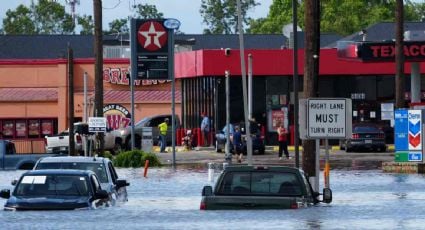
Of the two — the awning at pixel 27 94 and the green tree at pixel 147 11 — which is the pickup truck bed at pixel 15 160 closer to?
the awning at pixel 27 94

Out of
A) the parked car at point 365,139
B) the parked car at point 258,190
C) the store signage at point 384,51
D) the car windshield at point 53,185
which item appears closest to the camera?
the parked car at point 258,190

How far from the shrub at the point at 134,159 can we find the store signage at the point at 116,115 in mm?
24289

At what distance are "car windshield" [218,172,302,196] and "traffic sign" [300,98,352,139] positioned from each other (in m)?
5.89

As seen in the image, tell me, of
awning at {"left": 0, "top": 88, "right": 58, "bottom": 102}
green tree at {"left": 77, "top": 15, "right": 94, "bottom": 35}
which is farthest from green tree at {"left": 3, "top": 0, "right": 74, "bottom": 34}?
awning at {"left": 0, "top": 88, "right": 58, "bottom": 102}

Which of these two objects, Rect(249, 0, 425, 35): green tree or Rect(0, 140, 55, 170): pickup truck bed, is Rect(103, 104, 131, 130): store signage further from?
Rect(249, 0, 425, 35): green tree

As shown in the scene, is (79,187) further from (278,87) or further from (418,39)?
(278,87)

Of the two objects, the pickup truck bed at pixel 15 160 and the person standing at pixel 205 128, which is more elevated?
the person standing at pixel 205 128

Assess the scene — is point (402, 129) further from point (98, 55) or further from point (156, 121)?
point (156, 121)

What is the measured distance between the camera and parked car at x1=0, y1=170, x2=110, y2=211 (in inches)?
1045

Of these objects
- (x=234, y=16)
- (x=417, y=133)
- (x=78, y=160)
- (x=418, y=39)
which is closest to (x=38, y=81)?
(x=418, y=39)

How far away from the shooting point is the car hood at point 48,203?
26.3 meters

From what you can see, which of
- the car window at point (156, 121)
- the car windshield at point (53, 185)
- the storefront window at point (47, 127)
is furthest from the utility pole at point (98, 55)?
the storefront window at point (47, 127)

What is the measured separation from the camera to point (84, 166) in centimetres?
3131

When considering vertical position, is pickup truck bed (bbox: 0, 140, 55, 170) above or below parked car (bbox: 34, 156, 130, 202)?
below
